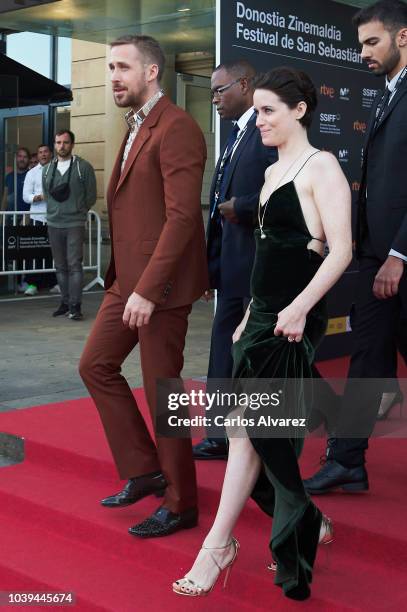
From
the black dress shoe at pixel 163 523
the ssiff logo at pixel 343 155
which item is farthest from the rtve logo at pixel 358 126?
the black dress shoe at pixel 163 523

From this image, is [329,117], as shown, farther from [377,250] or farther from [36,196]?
[36,196]

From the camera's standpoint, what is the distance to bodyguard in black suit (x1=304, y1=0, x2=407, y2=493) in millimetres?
→ 3881

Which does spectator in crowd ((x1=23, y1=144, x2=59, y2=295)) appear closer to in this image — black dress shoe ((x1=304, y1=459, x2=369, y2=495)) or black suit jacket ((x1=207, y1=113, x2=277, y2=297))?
black suit jacket ((x1=207, y1=113, x2=277, y2=297))

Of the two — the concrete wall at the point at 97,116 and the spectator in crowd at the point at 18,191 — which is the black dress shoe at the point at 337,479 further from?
the concrete wall at the point at 97,116

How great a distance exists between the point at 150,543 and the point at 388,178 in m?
1.71

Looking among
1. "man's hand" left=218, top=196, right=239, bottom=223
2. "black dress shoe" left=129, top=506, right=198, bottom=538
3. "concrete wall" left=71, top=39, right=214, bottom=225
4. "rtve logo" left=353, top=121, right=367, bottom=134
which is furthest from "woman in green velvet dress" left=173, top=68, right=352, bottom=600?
"concrete wall" left=71, top=39, right=214, bottom=225

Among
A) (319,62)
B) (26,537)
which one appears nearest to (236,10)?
(319,62)

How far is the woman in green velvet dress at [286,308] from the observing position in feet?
10.3

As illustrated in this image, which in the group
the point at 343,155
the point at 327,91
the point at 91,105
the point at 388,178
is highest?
the point at 91,105

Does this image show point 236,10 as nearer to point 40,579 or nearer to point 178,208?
point 178,208

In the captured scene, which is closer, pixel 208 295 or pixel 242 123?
pixel 242 123

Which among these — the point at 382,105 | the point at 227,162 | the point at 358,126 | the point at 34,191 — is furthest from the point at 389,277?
the point at 34,191

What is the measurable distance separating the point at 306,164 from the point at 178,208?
0.67m

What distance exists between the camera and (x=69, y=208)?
10.6m
